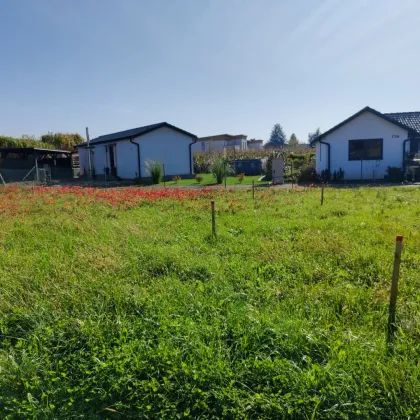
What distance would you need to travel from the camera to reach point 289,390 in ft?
7.23

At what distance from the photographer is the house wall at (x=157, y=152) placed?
24453 mm

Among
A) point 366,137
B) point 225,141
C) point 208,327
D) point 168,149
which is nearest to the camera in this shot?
point 208,327

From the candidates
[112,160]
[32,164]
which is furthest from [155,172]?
[32,164]

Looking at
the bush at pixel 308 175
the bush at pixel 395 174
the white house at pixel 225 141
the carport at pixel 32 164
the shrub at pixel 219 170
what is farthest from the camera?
the white house at pixel 225 141

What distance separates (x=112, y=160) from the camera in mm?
27031

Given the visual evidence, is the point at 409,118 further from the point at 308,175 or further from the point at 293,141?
the point at 293,141

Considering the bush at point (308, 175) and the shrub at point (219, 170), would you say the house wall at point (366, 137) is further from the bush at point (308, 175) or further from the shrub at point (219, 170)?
the shrub at point (219, 170)

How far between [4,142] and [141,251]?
3262 centimetres

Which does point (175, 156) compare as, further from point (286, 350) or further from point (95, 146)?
point (286, 350)

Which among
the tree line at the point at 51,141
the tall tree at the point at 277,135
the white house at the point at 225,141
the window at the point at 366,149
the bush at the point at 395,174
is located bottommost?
the bush at the point at 395,174

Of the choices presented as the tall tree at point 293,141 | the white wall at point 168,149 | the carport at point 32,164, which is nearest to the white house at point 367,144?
the white wall at point 168,149

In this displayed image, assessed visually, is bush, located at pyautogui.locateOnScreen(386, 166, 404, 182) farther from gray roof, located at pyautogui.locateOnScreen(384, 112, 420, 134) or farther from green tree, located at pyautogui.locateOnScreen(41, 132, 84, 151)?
green tree, located at pyautogui.locateOnScreen(41, 132, 84, 151)

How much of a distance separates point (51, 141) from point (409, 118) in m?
35.2

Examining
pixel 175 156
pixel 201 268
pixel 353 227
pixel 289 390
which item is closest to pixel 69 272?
pixel 201 268
